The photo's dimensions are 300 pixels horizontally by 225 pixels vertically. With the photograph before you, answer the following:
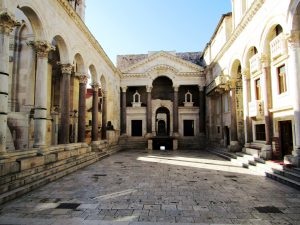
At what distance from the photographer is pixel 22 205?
5797 mm

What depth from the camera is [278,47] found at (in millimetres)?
10414

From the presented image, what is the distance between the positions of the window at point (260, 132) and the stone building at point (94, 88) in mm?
59

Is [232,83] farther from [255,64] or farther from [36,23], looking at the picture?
[36,23]

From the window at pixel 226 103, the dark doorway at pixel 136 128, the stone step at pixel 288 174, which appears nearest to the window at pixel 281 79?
the stone step at pixel 288 174

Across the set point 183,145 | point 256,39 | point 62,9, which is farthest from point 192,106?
point 62,9

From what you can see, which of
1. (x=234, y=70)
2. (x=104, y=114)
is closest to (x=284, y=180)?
(x=234, y=70)

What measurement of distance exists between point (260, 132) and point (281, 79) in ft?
12.5

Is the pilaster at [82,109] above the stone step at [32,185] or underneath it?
above

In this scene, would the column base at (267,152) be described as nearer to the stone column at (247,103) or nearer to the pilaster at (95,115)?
the stone column at (247,103)

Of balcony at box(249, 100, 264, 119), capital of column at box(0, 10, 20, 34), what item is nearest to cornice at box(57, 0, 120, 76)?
capital of column at box(0, 10, 20, 34)

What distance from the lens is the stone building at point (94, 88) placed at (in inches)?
347

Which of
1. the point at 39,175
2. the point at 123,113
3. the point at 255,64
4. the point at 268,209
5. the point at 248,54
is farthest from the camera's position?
the point at 123,113

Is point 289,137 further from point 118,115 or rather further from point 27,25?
point 118,115

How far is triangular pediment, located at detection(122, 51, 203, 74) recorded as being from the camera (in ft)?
84.9
